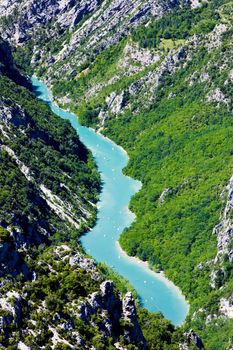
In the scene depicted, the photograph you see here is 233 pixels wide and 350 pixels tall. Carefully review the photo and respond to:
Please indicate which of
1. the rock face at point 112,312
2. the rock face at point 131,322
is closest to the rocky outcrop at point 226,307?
the rock face at point 112,312

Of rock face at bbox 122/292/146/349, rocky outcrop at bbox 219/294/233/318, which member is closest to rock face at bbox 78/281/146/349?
rock face at bbox 122/292/146/349

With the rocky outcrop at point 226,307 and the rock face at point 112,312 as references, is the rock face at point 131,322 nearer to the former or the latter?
the rock face at point 112,312

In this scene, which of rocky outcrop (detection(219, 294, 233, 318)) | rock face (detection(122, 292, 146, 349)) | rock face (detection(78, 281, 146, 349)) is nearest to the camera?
rock face (detection(78, 281, 146, 349))

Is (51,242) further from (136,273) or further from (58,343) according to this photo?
(58,343)

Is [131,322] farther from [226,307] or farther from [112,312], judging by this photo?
[226,307]

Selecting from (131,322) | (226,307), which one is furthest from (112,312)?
(226,307)

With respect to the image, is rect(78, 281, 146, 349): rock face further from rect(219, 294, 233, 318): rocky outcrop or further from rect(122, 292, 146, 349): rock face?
rect(219, 294, 233, 318): rocky outcrop

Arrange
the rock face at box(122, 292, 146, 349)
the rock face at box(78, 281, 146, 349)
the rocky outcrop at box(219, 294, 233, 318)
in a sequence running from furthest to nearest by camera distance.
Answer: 1. the rocky outcrop at box(219, 294, 233, 318)
2. the rock face at box(122, 292, 146, 349)
3. the rock face at box(78, 281, 146, 349)

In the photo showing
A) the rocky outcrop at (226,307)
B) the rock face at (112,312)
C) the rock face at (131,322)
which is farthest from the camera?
the rocky outcrop at (226,307)

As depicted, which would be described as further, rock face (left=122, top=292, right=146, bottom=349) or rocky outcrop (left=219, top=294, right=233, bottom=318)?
rocky outcrop (left=219, top=294, right=233, bottom=318)

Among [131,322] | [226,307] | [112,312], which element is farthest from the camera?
[226,307]

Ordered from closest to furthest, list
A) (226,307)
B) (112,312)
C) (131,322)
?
(131,322) < (112,312) < (226,307)
